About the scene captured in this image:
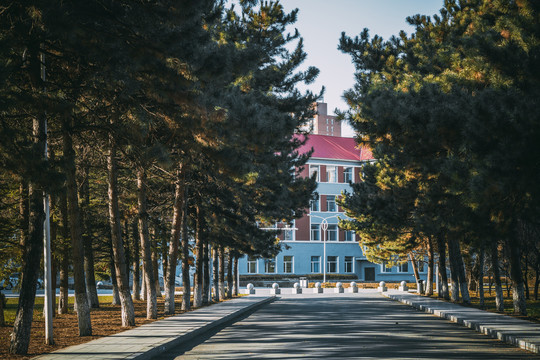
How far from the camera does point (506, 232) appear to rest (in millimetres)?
16703

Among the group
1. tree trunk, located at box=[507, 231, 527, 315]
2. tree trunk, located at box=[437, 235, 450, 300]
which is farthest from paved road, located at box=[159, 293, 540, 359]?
tree trunk, located at box=[437, 235, 450, 300]

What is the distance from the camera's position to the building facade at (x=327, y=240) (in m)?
87.2

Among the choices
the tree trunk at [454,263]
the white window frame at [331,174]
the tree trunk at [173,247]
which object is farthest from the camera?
the white window frame at [331,174]

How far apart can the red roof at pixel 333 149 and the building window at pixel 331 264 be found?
1295cm

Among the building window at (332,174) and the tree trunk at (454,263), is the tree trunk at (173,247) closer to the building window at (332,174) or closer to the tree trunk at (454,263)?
the tree trunk at (454,263)

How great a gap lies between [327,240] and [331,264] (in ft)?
10.2

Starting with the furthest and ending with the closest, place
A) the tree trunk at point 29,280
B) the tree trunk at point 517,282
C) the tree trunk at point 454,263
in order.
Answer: the tree trunk at point 454,263, the tree trunk at point 517,282, the tree trunk at point 29,280

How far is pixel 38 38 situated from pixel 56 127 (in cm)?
513

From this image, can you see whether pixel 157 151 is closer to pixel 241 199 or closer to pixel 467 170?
pixel 467 170

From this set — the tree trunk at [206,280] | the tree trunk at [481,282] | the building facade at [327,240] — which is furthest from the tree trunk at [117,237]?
the building facade at [327,240]

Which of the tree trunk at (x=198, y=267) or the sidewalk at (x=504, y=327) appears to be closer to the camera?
the sidewalk at (x=504, y=327)

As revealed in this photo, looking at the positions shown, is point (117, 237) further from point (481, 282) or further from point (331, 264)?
point (331, 264)

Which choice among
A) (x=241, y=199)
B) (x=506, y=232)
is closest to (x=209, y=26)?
(x=506, y=232)

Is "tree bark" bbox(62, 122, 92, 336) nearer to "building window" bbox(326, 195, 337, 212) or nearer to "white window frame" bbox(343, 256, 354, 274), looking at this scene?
"white window frame" bbox(343, 256, 354, 274)
